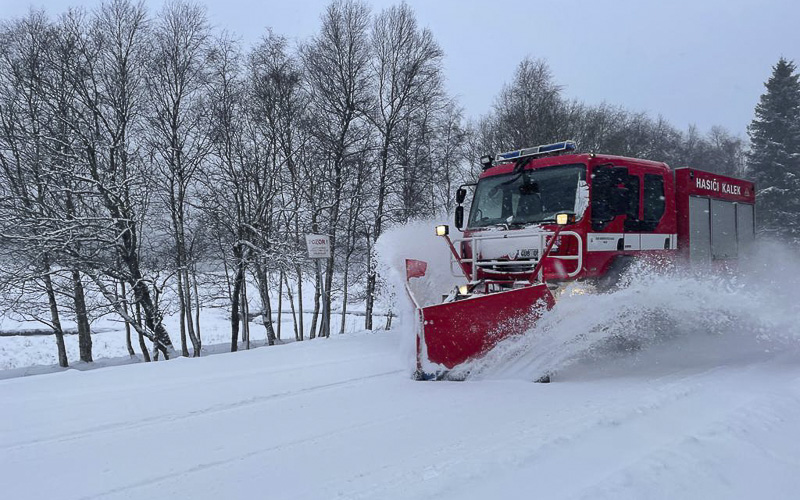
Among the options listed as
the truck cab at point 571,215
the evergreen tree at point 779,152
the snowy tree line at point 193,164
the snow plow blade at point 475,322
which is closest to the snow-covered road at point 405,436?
the snow plow blade at point 475,322

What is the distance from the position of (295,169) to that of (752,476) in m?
19.0

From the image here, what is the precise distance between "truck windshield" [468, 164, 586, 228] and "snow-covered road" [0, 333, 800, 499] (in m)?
2.14

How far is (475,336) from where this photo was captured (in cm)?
559

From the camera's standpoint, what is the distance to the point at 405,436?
394 centimetres

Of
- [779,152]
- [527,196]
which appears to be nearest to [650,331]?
[527,196]

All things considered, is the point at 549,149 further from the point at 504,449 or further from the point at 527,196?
the point at 504,449

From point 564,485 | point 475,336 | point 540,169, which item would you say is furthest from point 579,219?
point 564,485

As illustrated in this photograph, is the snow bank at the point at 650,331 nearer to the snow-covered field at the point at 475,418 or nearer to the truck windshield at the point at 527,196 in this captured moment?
the snow-covered field at the point at 475,418

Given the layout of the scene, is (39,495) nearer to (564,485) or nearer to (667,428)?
(564,485)

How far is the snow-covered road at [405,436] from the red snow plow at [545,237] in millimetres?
632

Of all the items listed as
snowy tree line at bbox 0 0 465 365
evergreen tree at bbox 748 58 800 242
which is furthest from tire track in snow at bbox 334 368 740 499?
evergreen tree at bbox 748 58 800 242

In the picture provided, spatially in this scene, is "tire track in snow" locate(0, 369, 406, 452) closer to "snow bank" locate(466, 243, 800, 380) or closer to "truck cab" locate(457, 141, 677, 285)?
"snow bank" locate(466, 243, 800, 380)

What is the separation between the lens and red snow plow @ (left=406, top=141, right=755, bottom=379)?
18.4 feet

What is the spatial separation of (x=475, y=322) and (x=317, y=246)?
264 inches
